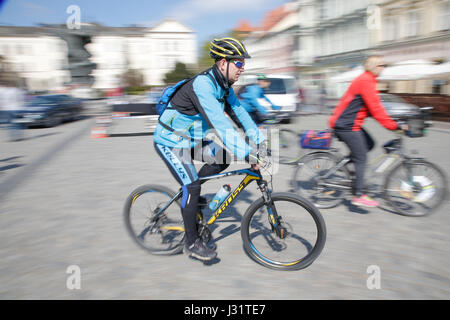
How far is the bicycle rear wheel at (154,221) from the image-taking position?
3.37 meters

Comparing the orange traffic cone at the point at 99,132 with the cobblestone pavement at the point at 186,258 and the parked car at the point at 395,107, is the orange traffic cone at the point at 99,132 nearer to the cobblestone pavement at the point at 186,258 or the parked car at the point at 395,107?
the cobblestone pavement at the point at 186,258

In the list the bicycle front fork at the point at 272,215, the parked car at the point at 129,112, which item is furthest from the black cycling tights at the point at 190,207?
the parked car at the point at 129,112

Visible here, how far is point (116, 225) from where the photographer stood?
4.20 metres

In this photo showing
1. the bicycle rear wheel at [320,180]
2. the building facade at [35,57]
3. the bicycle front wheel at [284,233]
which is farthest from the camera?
the building facade at [35,57]

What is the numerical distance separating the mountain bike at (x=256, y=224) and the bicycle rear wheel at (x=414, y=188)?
179 centimetres

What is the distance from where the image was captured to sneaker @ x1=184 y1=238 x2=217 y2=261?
3.10 metres

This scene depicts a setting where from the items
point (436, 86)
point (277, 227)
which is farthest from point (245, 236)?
point (436, 86)

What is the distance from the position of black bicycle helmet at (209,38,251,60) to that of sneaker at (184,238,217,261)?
1.64m

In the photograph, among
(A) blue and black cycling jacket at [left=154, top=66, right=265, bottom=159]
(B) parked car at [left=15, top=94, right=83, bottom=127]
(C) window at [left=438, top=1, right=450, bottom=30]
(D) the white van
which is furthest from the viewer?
(C) window at [left=438, top=1, right=450, bottom=30]

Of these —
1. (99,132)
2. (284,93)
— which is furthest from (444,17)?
(99,132)

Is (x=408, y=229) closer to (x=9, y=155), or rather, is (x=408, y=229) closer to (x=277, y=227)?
(x=277, y=227)

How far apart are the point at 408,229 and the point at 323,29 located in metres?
36.7

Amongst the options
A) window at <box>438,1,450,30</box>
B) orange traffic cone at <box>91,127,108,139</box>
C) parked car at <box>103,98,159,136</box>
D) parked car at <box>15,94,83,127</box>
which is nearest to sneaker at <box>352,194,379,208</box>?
parked car at <box>103,98,159,136</box>

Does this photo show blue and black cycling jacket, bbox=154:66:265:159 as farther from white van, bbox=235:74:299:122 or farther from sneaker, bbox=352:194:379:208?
white van, bbox=235:74:299:122
